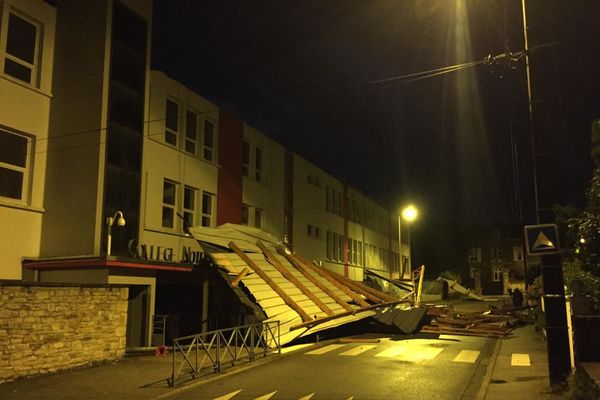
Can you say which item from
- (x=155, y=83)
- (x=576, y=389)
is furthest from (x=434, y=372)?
(x=155, y=83)

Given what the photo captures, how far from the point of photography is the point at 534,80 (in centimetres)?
915

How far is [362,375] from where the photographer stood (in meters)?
11.8

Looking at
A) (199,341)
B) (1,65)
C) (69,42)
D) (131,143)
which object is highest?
(69,42)

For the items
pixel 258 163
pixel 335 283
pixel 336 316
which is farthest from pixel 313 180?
pixel 336 316

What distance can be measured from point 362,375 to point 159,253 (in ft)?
29.3

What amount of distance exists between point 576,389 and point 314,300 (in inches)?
440

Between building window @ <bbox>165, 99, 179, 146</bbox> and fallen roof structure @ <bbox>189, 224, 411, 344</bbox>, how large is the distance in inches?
144

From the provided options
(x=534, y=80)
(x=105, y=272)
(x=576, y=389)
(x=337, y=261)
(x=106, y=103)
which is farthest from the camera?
(x=337, y=261)

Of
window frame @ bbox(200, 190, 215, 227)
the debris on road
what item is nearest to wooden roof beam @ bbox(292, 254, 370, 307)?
the debris on road

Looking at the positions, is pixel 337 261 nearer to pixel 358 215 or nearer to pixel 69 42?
pixel 358 215

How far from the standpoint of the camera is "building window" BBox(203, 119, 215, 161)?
2222cm

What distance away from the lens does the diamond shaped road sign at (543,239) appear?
28.5 feet

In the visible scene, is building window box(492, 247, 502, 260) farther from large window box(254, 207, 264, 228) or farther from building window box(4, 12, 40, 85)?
building window box(4, 12, 40, 85)

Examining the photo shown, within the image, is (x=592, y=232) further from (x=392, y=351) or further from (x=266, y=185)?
(x=266, y=185)
